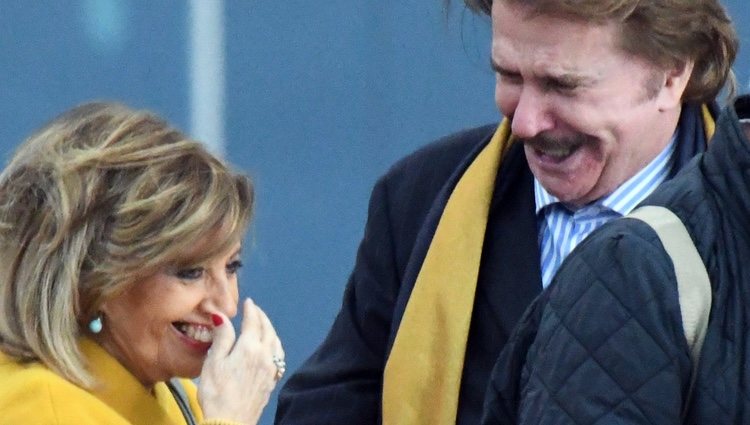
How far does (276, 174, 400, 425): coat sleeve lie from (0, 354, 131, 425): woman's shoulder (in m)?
0.45

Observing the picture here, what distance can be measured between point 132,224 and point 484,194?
623 mm

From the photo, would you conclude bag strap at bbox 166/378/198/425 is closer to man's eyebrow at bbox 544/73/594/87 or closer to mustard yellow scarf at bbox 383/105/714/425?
mustard yellow scarf at bbox 383/105/714/425

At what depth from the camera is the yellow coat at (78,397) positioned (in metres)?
2.64

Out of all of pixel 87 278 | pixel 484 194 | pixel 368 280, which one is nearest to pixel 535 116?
pixel 484 194

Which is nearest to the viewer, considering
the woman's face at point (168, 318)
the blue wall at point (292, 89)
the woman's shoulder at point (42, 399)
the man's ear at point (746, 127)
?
the man's ear at point (746, 127)

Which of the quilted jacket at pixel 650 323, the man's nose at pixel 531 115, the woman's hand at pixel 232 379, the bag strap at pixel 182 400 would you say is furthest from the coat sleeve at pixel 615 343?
→ the bag strap at pixel 182 400

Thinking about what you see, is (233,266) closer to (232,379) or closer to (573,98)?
(232,379)

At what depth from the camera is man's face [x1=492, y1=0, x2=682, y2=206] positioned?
2.81 m

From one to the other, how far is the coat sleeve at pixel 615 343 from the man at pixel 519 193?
2.37ft

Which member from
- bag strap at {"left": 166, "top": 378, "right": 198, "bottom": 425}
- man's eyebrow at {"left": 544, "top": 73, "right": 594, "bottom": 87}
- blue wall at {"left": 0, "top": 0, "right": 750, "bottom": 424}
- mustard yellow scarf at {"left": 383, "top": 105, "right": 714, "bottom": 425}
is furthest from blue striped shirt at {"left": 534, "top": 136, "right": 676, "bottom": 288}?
blue wall at {"left": 0, "top": 0, "right": 750, "bottom": 424}

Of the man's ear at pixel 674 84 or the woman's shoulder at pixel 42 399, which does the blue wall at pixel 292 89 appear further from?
the woman's shoulder at pixel 42 399

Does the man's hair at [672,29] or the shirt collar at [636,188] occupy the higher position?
the man's hair at [672,29]

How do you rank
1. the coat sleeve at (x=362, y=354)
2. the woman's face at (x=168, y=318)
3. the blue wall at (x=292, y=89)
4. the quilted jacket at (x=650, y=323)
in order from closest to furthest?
the quilted jacket at (x=650, y=323)
the woman's face at (x=168, y=318)
the coat sleeve at (x=362, y=354)
the blue wall at (x=292, y=89)

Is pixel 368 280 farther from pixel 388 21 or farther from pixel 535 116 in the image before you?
pixel 388 21
